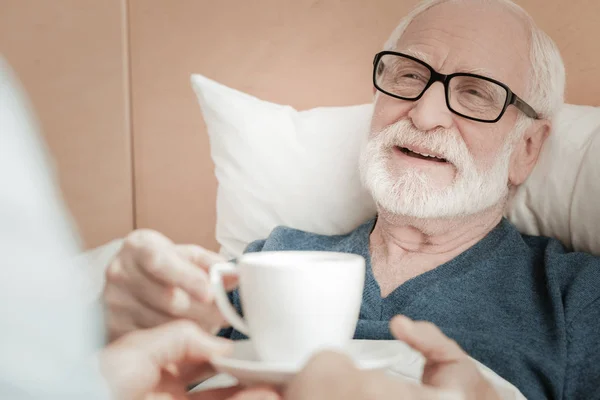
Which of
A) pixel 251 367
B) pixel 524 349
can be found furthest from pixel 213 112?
pixel 251 367

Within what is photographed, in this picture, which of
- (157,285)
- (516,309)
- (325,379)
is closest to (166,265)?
(157,285)

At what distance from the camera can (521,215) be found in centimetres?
108

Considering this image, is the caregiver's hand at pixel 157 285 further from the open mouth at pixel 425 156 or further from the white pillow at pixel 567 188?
the white pillow at pixel 567 188

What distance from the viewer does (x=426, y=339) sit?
1.49ft

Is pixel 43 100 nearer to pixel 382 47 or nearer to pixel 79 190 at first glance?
pixel 79 190

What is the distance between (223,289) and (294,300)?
8cm

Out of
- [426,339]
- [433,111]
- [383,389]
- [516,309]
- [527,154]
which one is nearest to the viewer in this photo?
[383,389]

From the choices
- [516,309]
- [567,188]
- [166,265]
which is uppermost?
[166,265]

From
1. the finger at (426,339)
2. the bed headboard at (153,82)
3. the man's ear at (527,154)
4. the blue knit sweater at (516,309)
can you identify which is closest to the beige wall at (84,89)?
the bed headboard at (153,82)

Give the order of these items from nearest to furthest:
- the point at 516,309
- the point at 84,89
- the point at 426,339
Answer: the point at 426,339 → the point at 516,309 → the point at 84,89

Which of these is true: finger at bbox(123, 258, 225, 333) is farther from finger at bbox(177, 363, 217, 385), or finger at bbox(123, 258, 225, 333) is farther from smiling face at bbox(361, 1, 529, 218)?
smiling face at bbox(361, 1, 529, 218)

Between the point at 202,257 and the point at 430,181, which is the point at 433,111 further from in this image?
the point at 202,257

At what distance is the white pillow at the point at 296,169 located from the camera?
1068 millimetres

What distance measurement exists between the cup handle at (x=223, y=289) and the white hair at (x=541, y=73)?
2.34 feet
